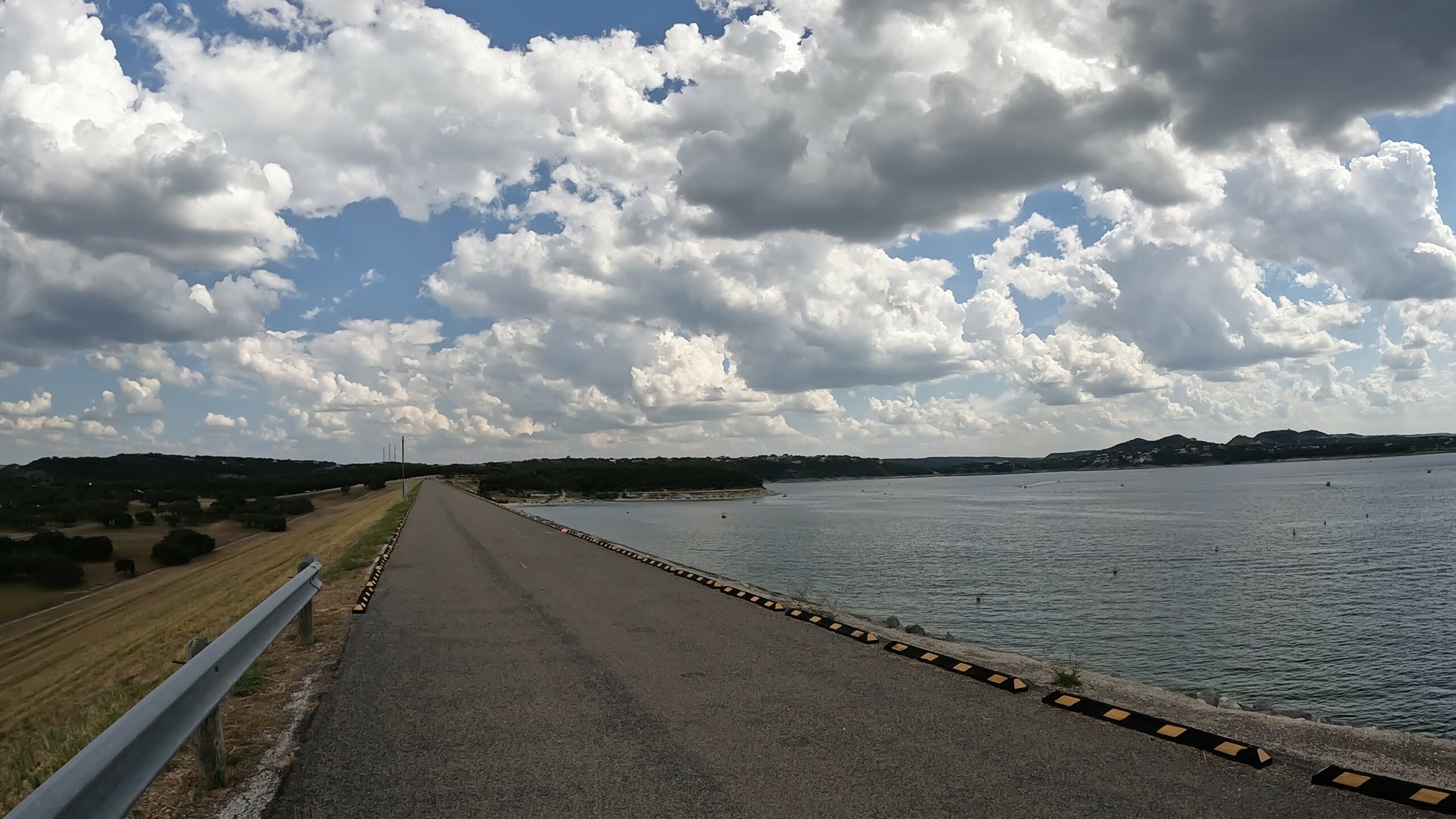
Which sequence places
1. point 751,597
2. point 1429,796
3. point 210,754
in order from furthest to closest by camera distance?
1. point 751,597
2. point 210,754
3. point 1429,796

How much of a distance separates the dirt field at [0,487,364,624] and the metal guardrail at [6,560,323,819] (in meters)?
40.7

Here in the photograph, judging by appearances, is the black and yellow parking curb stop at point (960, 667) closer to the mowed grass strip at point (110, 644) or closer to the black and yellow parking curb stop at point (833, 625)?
the black and yellow parking curb stop at point (833, 625)

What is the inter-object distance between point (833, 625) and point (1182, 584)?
2286 cm

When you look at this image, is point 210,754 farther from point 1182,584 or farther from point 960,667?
point 1182,584

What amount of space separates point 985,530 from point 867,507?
47.6m

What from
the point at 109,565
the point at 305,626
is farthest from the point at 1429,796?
the point at 109,565

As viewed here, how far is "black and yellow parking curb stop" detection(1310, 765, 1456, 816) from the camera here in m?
5.32

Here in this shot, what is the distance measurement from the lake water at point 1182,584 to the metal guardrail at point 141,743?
1537cm

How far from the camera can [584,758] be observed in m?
6.43

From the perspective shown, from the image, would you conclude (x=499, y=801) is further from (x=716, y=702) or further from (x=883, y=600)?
(x=883, y=600)

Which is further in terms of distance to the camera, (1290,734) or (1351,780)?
(1290,734)

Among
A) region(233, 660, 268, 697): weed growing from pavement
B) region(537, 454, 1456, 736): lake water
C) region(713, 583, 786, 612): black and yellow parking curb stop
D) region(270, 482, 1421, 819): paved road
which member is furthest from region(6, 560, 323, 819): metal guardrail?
region(537, 454, 1456, 736): lake water

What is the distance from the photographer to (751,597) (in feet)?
53.2

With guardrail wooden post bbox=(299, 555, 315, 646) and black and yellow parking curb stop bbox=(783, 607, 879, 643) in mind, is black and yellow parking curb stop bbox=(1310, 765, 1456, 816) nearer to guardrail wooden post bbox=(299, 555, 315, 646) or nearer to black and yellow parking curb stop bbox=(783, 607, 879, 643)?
black and yellow parking curb stop bbox=(783, 607, 879, 643)
